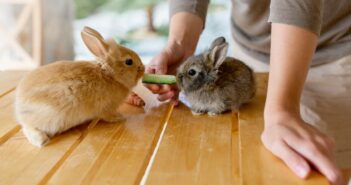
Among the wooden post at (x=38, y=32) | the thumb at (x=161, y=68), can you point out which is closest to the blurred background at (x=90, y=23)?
the wooden post at (x=38, y=32)

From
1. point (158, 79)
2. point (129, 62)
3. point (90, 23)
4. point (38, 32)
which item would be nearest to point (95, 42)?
point (129, 62)

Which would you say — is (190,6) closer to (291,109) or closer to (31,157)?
(291,109)

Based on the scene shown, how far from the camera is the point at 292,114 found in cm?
78

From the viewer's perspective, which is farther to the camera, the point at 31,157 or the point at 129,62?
the point at 129,62

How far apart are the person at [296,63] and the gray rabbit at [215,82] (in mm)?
66

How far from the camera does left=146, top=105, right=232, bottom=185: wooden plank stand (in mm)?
687

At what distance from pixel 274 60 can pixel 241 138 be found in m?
0.16

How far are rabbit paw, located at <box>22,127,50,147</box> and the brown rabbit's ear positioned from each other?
205mm

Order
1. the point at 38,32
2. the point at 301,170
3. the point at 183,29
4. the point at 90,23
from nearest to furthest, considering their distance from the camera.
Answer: the point at 301,170 → the point at 183,29 → the point at 38,32 → the point at 90,23

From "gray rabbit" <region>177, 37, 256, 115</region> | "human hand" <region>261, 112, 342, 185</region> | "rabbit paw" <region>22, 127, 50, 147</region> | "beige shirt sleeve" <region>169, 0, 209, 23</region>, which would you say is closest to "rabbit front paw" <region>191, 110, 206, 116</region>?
"gray rabbit" <region>177, 37, 256, 115</region>

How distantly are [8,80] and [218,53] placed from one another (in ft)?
1.95

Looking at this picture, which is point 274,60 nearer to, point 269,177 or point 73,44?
point 269,177

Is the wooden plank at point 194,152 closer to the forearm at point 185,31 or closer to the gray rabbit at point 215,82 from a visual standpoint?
the gray rabbit at point 215,82

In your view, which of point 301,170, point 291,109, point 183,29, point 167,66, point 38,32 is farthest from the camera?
point 38,32
